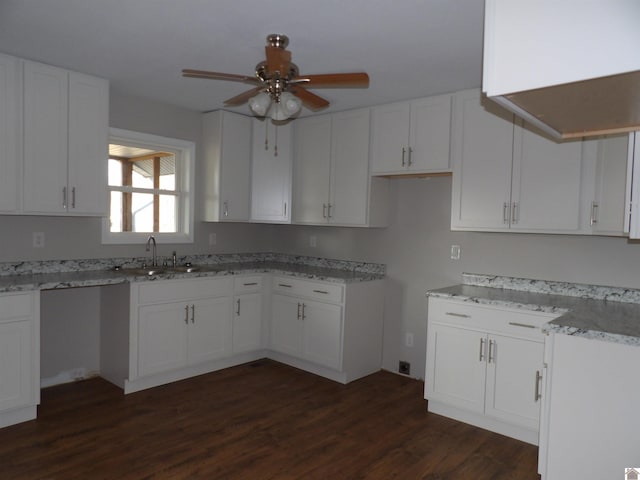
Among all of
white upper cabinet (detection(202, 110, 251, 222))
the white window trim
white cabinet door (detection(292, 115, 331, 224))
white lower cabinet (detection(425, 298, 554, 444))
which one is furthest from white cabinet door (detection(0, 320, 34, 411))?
white lower cabinet (detection(425, 298, 554, 444))

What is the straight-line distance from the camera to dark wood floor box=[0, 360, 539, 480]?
2.53 meters

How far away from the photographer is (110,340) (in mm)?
3723

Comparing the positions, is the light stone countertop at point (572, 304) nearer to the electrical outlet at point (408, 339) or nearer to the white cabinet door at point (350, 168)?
the electrical outlet at point (408, 339)

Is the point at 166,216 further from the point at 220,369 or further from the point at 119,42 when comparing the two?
the point at 119,42

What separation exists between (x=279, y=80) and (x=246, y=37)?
41 centimetres

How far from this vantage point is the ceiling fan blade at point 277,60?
7.49ft

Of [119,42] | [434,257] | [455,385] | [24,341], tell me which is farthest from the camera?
[434,257]

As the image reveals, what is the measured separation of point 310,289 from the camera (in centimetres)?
409

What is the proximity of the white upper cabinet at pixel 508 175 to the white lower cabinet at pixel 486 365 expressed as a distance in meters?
0.65

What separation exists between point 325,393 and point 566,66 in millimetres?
3076

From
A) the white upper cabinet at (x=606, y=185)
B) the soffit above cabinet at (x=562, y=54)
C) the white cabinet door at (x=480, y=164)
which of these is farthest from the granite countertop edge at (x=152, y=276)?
the soffit above cabinet at (x=562, y=54)

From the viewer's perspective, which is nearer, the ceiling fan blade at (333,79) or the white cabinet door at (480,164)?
the ceiling fan blade at (333,79)

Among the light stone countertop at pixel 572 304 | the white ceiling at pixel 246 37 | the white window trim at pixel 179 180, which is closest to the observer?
the light stone countertop at pixel 572 304

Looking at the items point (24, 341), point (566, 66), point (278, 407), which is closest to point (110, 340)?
point (24, 341)
